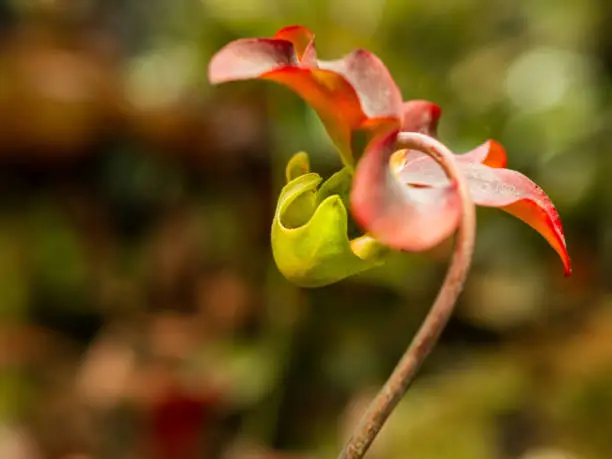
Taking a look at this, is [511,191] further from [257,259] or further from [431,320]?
[257,259]

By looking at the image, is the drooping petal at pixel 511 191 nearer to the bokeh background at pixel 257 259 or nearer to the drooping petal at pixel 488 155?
the drooping petal at pixel 488 155

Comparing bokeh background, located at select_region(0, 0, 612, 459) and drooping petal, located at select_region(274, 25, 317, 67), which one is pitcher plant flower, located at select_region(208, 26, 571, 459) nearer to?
drooping petal, located at select_region(274, 25, 317, 67)

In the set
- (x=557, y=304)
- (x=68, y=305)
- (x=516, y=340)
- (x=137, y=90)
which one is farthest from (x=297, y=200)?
(x=137, y=90)

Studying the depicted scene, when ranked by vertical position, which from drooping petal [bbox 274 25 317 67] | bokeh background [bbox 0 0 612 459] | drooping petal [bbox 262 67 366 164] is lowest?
bokeh background [bbox 0 0 612 459]

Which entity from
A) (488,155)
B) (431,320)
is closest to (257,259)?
(488,155)

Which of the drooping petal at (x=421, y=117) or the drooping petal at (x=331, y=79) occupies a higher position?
the drooping petal at (x=331, y=79)

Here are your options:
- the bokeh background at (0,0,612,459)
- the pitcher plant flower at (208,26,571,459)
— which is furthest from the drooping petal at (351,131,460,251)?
the bokeh background at (0,0,612,459)

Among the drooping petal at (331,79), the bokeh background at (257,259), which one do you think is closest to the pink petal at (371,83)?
the drooping petal at (331,79)
